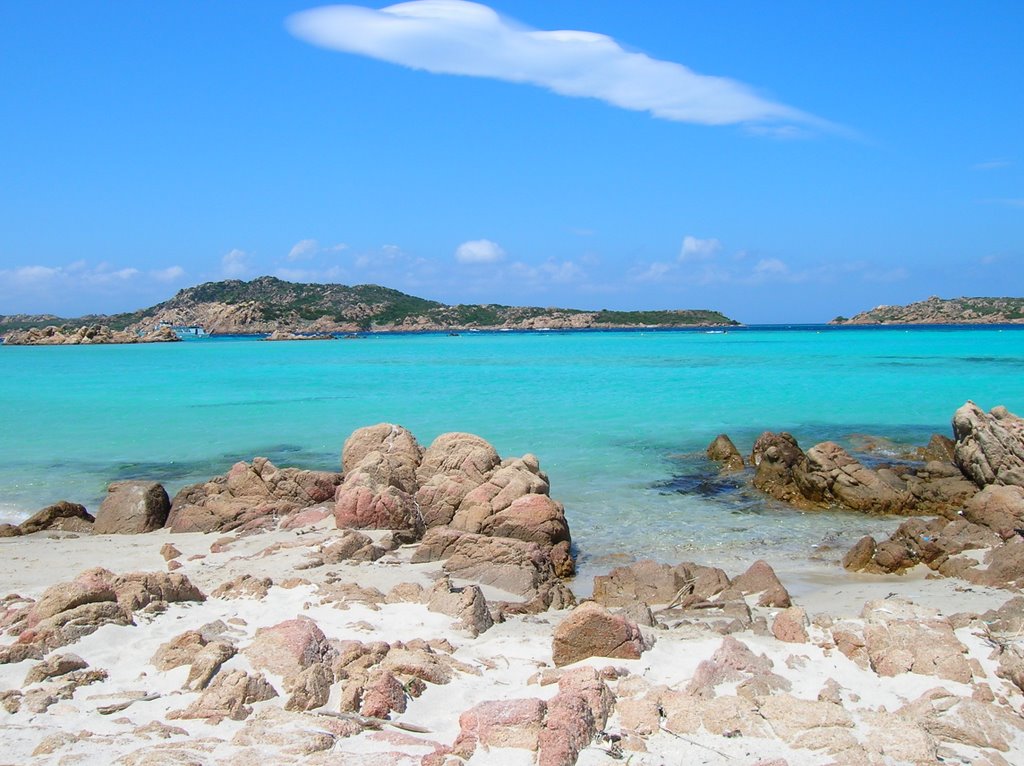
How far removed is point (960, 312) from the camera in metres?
168

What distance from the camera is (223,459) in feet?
61.3

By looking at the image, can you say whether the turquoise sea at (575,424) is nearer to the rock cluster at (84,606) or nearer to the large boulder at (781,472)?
the large boulder at (781,472)

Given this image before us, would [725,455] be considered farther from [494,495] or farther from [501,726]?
[501,726]

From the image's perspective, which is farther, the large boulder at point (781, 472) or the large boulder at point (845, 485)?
the large boulder at point (781, 472)

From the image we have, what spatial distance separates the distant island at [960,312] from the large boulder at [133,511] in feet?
586

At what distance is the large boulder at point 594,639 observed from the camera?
632cm

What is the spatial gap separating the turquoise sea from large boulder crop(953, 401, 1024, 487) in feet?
9.33

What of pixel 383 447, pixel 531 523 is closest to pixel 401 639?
pixel 531 523

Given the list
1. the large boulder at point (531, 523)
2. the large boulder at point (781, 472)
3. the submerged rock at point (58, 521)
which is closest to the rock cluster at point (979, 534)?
the large boulder at point (781, 472)

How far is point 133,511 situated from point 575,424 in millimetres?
13822

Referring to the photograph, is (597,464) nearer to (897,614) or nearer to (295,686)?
(897,614)

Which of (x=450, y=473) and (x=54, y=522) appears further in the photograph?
(x=450, y=473)

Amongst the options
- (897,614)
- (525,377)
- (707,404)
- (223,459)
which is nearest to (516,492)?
(897,614)

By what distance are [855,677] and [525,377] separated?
39061mm
